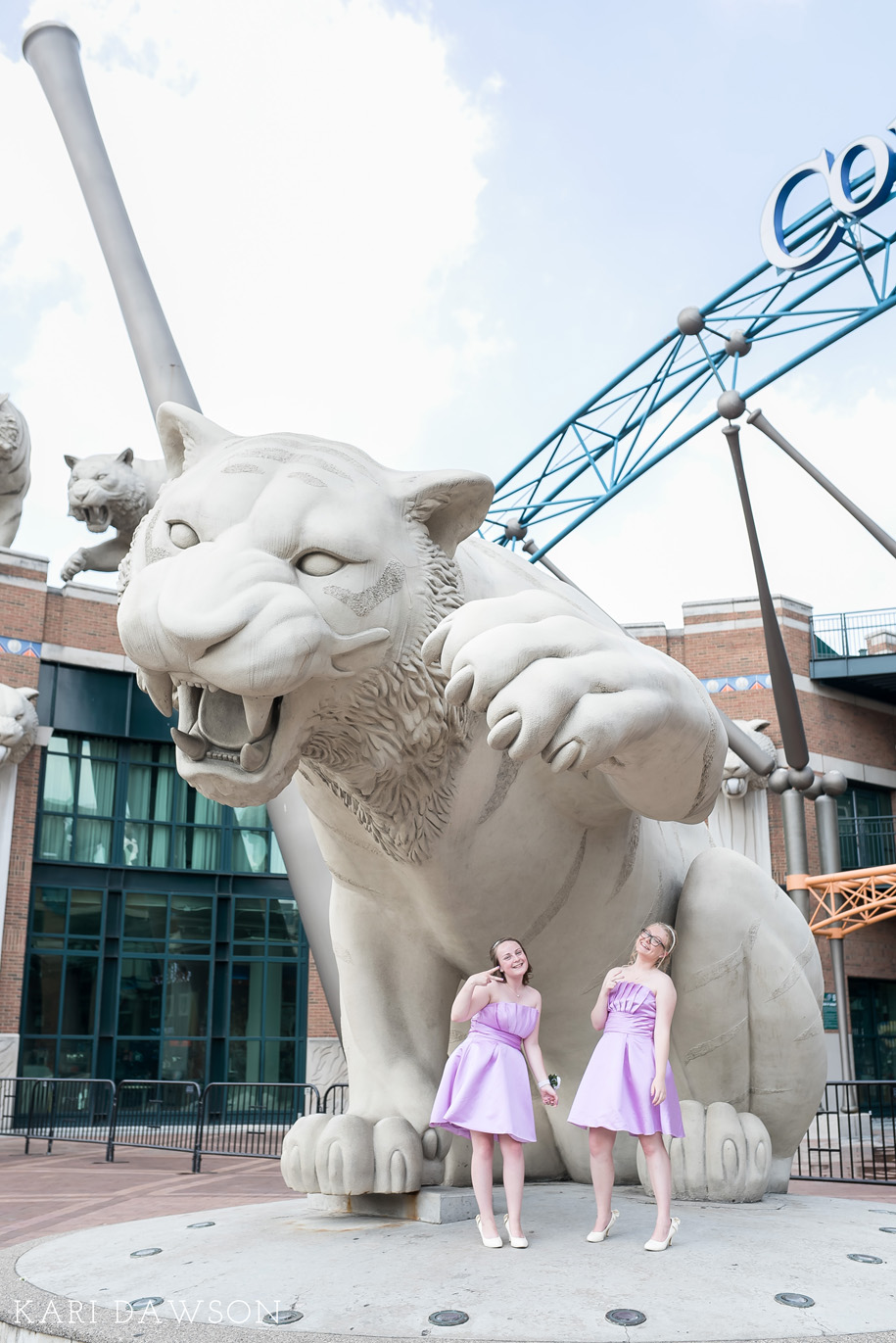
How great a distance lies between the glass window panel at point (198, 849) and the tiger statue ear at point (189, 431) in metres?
15.3

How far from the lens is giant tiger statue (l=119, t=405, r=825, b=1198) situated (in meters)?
2.32

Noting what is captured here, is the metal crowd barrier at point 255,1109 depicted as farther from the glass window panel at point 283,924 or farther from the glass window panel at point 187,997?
the glass window panel at point 283,924

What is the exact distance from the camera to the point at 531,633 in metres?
2.31

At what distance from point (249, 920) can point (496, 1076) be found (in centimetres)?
1547

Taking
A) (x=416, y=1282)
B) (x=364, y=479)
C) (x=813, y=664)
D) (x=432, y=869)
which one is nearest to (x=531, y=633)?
(x=364, y=479)

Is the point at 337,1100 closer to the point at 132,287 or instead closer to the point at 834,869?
the point at 834,869

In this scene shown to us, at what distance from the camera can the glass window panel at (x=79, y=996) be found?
16.3m

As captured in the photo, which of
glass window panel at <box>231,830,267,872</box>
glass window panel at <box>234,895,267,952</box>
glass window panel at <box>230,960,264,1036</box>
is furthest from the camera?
glass window panel at <box>231,830,267,872</box>

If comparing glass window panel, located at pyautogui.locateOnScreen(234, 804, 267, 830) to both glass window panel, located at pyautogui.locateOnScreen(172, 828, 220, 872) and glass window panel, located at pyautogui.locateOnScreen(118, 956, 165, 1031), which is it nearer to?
glass window panel, located at pyautogui.locateOnScreen(172, 828, 220, 872)

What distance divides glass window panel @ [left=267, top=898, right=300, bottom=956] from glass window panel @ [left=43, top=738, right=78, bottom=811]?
3431mm

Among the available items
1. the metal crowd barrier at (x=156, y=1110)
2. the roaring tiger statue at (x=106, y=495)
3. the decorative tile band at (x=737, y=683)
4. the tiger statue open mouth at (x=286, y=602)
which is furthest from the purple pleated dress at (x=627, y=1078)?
the decorative tile band at (x=737, y=683)

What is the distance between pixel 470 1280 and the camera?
239cm

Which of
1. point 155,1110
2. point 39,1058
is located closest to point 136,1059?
point 155,1110

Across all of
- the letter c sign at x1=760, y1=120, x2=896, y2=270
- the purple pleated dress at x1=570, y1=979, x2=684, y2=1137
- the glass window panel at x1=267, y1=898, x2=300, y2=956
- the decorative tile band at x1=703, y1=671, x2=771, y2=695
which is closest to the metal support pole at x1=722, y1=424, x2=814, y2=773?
the letter c sign at x1=760, y1=120, x2=896, y2=270
